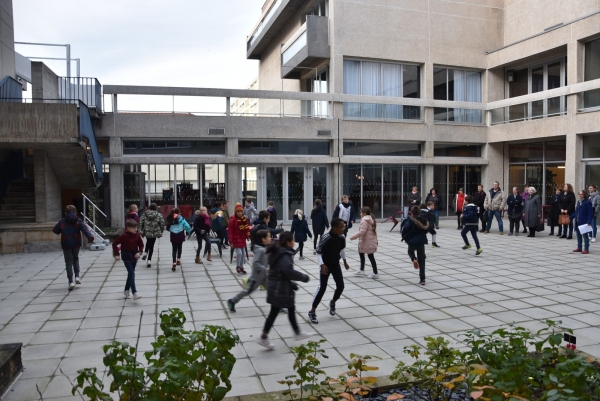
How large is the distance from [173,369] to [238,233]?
8.10 metres

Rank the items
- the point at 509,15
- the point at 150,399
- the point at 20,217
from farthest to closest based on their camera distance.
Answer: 1. the point at 509,15
2. the point at 20,217
3. the point at 150,399

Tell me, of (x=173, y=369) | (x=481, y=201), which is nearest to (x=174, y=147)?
(x=481, y=201)

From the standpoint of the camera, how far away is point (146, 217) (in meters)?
12.1

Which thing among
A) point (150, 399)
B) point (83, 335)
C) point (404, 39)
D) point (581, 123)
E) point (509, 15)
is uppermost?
point (509, 15)

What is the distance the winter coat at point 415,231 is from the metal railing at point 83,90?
567 inches

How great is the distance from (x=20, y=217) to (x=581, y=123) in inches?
856

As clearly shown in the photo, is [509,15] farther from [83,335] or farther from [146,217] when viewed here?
[83,335]

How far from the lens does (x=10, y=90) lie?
51.6ft

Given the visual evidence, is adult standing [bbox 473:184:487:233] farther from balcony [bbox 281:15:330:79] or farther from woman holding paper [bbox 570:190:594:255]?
balcony [bbox 281:15:330:79]

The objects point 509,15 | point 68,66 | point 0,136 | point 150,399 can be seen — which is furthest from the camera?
point 509,15

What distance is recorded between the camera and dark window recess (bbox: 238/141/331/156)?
70.8ft

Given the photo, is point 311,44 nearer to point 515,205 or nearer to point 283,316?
point 515,205

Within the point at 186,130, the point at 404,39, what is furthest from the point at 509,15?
the point at 186,130

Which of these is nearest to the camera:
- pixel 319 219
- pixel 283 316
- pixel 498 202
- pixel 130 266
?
pixel 283 316
